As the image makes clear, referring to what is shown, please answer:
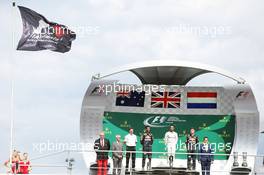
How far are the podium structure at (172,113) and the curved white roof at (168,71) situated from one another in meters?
0.04

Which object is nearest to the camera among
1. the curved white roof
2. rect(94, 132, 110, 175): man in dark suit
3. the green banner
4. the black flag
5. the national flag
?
the black flag

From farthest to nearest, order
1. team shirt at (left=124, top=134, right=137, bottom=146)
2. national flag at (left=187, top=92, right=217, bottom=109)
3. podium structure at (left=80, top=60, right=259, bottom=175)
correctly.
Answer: national flag at (left=187, top=92, right=217, bottom=109) < podium structure at (left=80, top=60, right=259, bottom=175) < team shirt at (left=124, top=134, right=137, bottom=146)

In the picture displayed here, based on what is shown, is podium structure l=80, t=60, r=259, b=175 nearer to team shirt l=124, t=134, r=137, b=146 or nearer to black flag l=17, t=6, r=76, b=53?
team shirt l=124, t=134, r=137, b=146

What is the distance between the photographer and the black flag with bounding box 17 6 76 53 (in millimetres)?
21234

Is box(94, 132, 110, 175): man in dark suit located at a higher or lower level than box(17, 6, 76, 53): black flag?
lower

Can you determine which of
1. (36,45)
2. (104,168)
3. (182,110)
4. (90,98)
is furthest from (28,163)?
(182,110)

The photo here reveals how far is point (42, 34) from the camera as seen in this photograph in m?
21.4

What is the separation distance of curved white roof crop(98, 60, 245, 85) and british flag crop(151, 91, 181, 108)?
2.71 feet

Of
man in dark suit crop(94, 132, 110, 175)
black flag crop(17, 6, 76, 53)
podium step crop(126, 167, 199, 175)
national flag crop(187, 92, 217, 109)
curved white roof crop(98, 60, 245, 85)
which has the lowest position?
podium step crop(126, 167, 199, 175)

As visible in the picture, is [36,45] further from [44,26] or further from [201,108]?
[201,108]

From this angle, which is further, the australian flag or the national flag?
the australian flag

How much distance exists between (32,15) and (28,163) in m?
4.70

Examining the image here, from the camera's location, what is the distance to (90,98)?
86.2ft

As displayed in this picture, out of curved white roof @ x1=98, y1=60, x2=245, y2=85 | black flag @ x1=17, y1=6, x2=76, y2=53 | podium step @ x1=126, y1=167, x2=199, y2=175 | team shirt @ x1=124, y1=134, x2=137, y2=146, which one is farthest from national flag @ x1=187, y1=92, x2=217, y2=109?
black flag @ x1=17, y1=6, x2=76, y2=53
